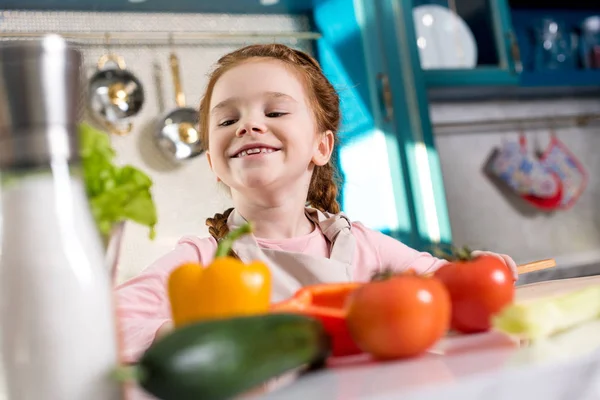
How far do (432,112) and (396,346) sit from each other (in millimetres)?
2452

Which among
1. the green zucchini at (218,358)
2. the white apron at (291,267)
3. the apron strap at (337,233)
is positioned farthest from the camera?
the apron strap at (337,233)

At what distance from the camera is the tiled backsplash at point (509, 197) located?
2930 mm

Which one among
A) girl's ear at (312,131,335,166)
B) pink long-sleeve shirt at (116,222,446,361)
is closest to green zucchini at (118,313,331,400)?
pink long-sleeve shirt at (116,222,446,361)

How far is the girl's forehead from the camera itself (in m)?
1.33

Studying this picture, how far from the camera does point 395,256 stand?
1511 millimetres

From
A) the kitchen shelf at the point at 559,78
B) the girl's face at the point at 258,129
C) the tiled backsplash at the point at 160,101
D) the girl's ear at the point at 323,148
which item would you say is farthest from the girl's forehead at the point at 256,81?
the kitchen shelf at the point at 559,78

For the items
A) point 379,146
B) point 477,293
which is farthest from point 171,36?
point 477,293

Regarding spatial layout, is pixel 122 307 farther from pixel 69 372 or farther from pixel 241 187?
pixel 69 372

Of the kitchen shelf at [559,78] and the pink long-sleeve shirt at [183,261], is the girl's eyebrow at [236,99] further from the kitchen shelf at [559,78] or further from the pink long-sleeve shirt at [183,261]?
the kitchen shelf at [559,78]

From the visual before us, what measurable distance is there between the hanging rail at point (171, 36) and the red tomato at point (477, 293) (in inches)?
71.2

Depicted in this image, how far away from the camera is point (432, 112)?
9.47ft

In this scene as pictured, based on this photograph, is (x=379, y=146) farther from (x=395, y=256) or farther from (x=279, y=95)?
(x=279, y=95)

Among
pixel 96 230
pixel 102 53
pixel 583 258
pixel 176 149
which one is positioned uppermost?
pixel 102 53

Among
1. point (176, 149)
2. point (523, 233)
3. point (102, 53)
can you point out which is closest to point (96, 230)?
point (176, 149)
